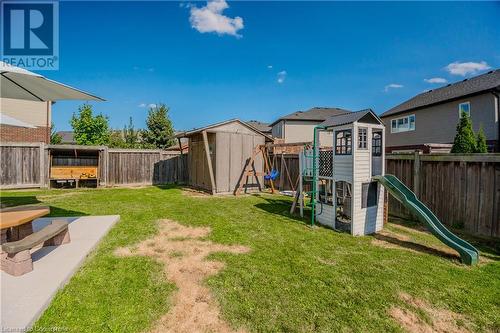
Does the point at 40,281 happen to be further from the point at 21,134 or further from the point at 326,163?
the point at 21,134

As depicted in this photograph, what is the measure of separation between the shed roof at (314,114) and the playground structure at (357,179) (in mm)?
25095

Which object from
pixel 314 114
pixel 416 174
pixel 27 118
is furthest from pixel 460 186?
pixel 314 114

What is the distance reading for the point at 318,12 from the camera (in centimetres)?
1015

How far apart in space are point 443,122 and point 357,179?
15857 millimetres

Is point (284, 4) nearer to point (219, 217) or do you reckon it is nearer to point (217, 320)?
point (219, 217)

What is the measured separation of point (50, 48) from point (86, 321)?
751cm

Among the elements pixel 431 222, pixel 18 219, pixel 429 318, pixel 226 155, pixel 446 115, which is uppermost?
pixel 446 115

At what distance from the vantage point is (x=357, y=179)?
5.95 m

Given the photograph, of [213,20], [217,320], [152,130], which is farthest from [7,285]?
[152,130]

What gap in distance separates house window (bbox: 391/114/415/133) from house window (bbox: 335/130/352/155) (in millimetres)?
17099

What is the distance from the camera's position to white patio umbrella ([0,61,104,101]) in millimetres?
4043

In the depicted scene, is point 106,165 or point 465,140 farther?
point 106,165

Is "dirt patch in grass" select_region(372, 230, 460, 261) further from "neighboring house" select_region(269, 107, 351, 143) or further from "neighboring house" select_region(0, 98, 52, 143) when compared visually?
"neighboring house" select_region(269, 107, 351, 143)

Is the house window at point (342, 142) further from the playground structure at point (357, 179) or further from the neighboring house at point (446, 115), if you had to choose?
the neighboring house at point (446, 115)
